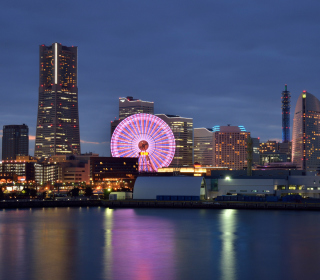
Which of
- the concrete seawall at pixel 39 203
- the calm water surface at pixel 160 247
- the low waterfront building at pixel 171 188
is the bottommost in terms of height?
the calm water surface at pixel 160 247

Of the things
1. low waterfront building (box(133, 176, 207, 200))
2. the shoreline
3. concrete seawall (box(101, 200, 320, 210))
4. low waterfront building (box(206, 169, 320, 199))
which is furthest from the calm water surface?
low waterfront building (box(206, 169, 320, 199))

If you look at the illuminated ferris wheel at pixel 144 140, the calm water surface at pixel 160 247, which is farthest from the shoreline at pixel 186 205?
the illuminated ferris wheel at pixel 144 140

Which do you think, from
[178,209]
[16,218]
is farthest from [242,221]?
[16,218]

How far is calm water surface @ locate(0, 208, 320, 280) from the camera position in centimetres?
3950

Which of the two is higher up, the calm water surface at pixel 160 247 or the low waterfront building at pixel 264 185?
the low waterfront building at pixel 264 185

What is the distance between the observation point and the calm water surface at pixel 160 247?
39500 millimetres

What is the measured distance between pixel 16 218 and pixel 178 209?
2885cm

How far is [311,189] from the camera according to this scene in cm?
10975

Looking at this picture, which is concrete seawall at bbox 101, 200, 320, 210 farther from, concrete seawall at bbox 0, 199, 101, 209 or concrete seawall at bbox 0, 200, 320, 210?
concrete seawall at bbox 0, 199, 101, 209

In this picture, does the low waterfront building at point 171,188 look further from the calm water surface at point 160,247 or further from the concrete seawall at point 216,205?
the calm water surface at point 160,247

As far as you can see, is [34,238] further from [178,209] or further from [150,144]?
[150,144]

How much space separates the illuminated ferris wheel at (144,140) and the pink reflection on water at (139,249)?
60.4 m

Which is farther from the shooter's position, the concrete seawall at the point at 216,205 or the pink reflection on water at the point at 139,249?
the concrete seawall at the point at 216,205

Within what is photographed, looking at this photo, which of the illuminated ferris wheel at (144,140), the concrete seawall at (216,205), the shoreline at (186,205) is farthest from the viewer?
the illuminated ferris wheel at (144,140)
